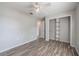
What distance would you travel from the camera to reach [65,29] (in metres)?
5.09

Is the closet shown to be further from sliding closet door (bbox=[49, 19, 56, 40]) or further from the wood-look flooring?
the wood-look flooring

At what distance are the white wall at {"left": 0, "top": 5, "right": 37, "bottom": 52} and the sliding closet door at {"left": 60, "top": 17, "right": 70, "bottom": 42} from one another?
2977 millimetres

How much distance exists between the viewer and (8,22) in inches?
137

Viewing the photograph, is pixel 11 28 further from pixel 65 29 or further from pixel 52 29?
pixel 65 29

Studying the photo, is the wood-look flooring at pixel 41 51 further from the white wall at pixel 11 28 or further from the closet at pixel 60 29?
the closet at pixel 60 29

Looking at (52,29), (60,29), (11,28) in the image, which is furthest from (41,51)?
(52,29)

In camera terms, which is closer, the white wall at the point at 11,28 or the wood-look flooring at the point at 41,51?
the wood-look flooring at the point at 41,51

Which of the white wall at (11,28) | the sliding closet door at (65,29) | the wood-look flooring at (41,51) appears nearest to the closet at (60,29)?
the sliding closet door at (65,29)

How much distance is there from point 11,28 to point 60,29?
3.78 metres

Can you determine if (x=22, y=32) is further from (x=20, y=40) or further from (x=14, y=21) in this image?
(x=14, y=21)

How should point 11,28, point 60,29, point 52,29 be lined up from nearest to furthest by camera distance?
point 11,28, point 60,29, point 52,29

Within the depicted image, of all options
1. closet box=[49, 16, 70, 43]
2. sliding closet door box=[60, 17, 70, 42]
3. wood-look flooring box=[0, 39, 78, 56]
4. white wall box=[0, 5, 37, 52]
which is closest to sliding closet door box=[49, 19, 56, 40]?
closet box=[49, 16, 70, 43]

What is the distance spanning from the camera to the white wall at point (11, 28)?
3.23 meters

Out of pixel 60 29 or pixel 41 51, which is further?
pixel 60 29
